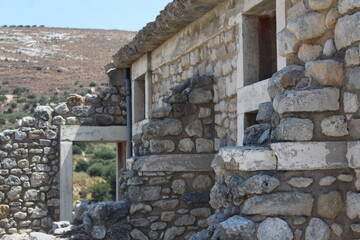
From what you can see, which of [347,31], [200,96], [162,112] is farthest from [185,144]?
[347,31]

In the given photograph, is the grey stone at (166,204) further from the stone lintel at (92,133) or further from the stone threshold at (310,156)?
the stone lintel at (92,133)

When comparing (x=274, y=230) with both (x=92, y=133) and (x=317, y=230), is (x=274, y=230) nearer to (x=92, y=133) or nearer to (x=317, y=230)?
(x=317, y=230)

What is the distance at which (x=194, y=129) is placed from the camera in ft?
22.0

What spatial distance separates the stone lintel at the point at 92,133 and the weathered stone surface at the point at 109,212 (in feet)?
15.7

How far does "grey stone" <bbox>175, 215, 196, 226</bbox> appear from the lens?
6.65 meters

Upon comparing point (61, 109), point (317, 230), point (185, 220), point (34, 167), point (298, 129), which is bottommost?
point (185, 220)

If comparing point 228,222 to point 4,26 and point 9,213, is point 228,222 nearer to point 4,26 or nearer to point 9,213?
point 9,213

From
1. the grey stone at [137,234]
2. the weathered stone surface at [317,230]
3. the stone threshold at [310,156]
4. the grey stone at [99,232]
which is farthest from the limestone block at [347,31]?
the grey stone at [99,232]

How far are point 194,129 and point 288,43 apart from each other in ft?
10.2

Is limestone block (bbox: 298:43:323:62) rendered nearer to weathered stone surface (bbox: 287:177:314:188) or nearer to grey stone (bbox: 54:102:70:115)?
weathered stone surface (bbox: 287:177:314:188)

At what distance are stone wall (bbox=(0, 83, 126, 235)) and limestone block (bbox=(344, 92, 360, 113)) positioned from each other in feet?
28.1

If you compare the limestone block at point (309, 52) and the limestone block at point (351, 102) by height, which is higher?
the limestone block at point (309, 52)

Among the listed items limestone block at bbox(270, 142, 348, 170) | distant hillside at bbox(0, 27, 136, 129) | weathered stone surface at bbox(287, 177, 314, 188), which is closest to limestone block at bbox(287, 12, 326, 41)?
limestone block at bbox(270, 142, 348, 170)

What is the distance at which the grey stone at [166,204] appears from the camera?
21.6 ft
